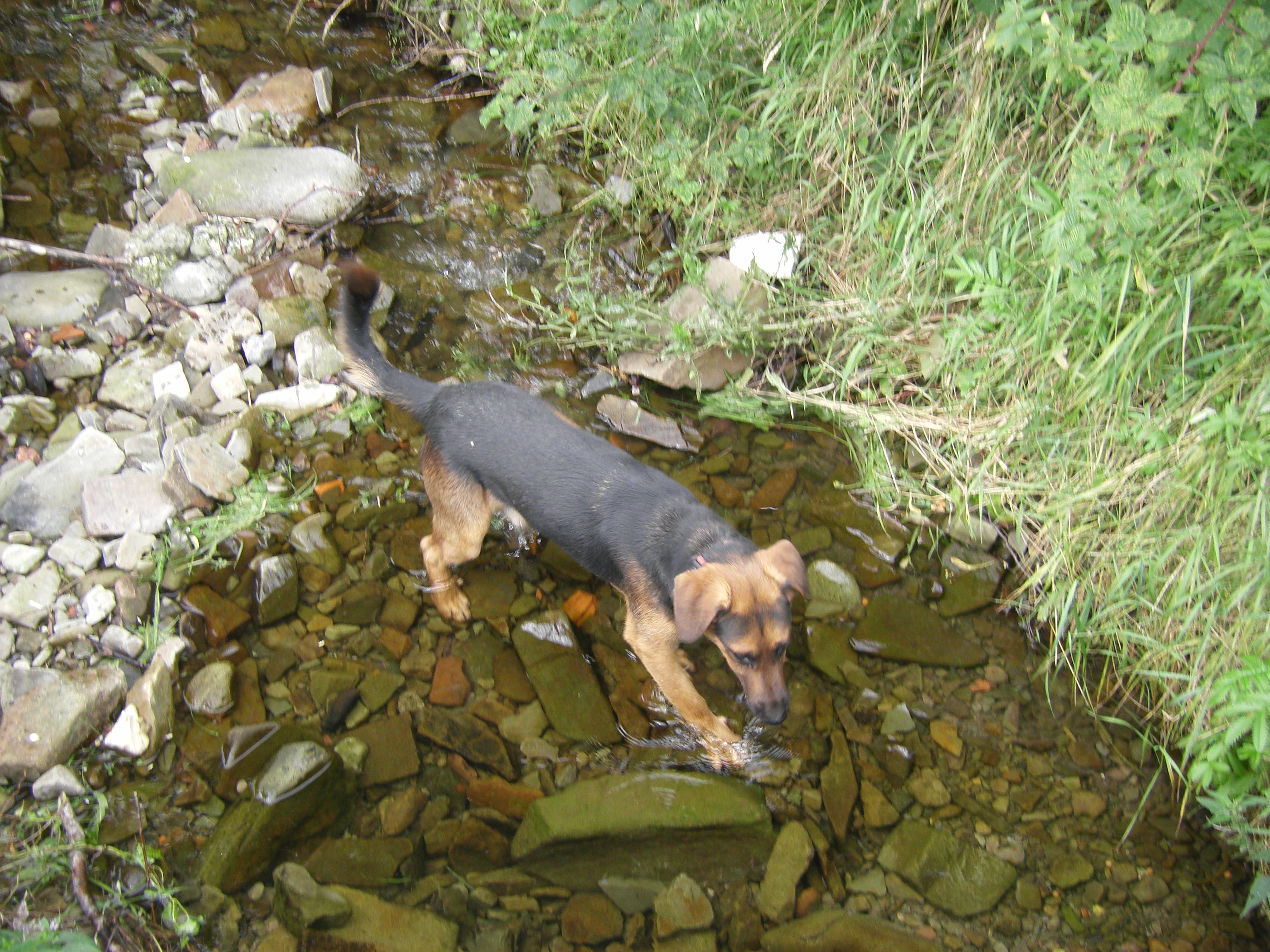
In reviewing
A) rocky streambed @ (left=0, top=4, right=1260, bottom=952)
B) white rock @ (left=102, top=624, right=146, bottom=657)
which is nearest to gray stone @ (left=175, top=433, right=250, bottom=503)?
rocky streambed @ (left=0, top=4, right=1260, bottom=952)

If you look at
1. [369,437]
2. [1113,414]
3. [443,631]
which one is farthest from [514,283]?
[1113,414]

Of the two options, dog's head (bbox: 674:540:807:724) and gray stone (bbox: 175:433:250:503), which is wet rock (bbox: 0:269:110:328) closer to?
gray stone (bbox: 175:433:250:503)

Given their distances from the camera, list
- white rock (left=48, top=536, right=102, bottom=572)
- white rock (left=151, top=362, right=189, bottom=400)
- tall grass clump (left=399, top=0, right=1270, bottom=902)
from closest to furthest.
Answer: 1. tall grass clump (left=399, top=0, right=1270, bottom=902)
2. white rock (left=48, top=536, right=102, bottom=572)
3. white rock (left=151, top=362, right=189, bottom=400)

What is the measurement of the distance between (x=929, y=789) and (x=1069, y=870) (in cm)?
54

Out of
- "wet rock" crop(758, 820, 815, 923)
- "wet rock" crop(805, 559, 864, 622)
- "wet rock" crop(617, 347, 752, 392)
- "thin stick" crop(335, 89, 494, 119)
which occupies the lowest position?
"wet rock" crop(758, 820, 815, 923)

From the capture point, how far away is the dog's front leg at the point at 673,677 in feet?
10.4

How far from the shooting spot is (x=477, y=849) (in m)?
2.84

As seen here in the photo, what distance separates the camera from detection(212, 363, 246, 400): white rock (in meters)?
4.10

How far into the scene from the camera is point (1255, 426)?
114 inches

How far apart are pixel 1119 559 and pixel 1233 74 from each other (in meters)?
1.85

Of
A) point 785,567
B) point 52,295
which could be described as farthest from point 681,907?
point 52,295

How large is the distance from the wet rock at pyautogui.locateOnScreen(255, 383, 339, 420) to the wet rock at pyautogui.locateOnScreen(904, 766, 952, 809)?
3.43 meters

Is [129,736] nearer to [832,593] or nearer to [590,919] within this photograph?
[590,919]

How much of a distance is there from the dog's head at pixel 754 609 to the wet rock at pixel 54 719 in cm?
222
